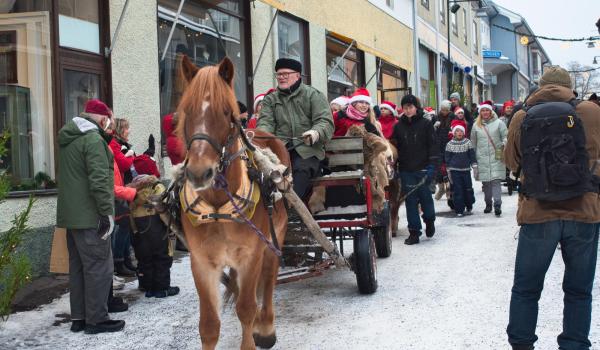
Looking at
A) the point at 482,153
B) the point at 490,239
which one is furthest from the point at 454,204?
the point at 490,239

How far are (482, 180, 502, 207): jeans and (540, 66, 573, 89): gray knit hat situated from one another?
7.76 metres

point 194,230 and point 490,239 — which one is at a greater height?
point 194,230

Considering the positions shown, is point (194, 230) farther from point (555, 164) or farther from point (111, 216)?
point (555, 164)

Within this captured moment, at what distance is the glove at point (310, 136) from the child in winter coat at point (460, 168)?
6.94 meters

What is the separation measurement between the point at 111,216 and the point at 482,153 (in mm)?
8093

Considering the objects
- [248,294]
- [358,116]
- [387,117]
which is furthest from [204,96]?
[387,117]

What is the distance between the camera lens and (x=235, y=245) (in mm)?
4359

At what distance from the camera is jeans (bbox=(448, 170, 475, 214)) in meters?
12.0

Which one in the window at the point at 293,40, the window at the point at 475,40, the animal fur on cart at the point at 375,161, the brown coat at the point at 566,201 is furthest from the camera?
the window at the point at 475,40

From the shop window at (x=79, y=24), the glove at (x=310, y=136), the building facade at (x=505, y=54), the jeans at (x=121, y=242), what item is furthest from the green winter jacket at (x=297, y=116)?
the building facade at (x=505, y=54)

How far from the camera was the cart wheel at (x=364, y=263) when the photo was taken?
20.6ft

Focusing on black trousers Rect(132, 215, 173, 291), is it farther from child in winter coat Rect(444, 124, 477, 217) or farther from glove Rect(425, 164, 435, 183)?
child in winter coat Rect(444, 124, 477, 217)

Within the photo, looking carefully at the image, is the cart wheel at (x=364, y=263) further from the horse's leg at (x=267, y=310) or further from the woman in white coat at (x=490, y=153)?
the woman in white coat at (x=490, y=153)

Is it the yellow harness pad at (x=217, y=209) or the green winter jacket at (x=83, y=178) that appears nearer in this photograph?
the yellow harness pad at (x=217, y=209)
